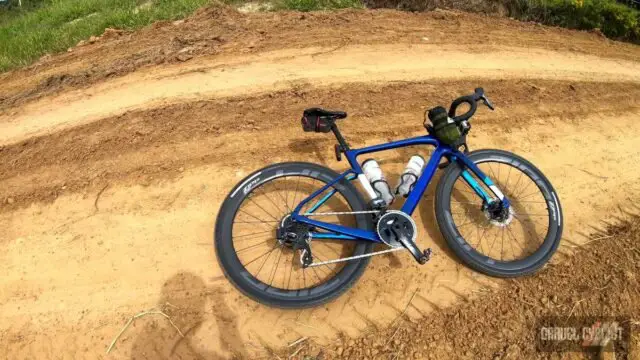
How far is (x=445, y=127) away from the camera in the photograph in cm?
383

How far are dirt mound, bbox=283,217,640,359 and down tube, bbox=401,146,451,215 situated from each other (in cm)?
89

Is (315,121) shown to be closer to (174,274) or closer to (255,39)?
(174,274)

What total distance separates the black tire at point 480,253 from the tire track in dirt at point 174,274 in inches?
Result: 7.7

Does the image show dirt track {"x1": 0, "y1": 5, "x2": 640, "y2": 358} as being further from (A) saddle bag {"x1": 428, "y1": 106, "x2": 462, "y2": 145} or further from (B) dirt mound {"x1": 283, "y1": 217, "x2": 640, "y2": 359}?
(A) saddle bag {"x1": 428, "y1": 106, "x2": 462, "y2": 145}

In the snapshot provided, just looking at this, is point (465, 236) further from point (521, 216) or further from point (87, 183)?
point (87, 183)

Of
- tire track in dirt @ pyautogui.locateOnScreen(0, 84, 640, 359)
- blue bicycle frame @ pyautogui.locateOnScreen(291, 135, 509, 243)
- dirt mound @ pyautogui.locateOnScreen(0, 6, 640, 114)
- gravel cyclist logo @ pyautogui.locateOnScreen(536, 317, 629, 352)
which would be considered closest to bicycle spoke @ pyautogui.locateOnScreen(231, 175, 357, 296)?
blue bicycle frame @ pyautogui.locateOnScreen(291, 135, 509, 243)

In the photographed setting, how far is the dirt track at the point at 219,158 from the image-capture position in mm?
3758

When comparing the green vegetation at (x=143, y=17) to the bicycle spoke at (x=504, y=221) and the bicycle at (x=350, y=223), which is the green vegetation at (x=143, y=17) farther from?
the bicycle at (x=350, y=223)

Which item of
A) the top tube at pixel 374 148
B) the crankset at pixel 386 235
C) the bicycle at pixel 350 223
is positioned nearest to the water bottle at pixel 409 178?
the bicycle at pixel 350 223

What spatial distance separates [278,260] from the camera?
13.4 feet

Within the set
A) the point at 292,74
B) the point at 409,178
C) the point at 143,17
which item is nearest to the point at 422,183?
the point at 409,178

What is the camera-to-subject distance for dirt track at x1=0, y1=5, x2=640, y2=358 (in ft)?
12.3

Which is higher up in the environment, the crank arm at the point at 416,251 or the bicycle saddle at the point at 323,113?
the bicycle saddle at the point at 323,113

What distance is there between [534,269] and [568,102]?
3.79 m
